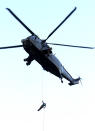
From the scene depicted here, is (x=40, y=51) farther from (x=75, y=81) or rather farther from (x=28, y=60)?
(x=75, y=81)

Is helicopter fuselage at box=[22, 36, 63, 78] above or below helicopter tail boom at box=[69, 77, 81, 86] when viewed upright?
above

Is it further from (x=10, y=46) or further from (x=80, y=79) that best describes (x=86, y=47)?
(x=80, y=79)

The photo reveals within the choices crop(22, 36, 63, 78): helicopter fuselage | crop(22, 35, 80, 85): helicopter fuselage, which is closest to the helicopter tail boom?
crop(22, 35, 80, 85): helicopter fuselage

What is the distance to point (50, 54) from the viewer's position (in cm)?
2719

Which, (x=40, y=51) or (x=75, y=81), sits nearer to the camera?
(x=40, y=51)

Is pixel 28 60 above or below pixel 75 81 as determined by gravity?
above

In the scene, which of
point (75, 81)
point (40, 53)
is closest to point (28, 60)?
point (40, 53)

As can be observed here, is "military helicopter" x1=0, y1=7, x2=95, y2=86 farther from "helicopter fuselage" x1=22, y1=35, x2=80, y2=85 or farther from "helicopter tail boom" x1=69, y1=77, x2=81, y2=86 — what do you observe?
"helicopter tail boom" x1=69, y1=77, x2=81, y2=86

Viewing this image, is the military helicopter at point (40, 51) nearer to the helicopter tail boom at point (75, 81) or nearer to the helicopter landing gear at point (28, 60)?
the helicopter landing gear at point (28, 60)

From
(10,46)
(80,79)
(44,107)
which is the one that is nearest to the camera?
(10,46)

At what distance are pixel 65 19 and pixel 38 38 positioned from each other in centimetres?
266

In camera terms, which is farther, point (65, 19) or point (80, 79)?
point (80, 79)

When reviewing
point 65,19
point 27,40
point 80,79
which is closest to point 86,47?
point 65,19

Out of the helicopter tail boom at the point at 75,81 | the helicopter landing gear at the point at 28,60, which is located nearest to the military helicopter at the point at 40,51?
the helicopter landing gear at the point at 28,60
